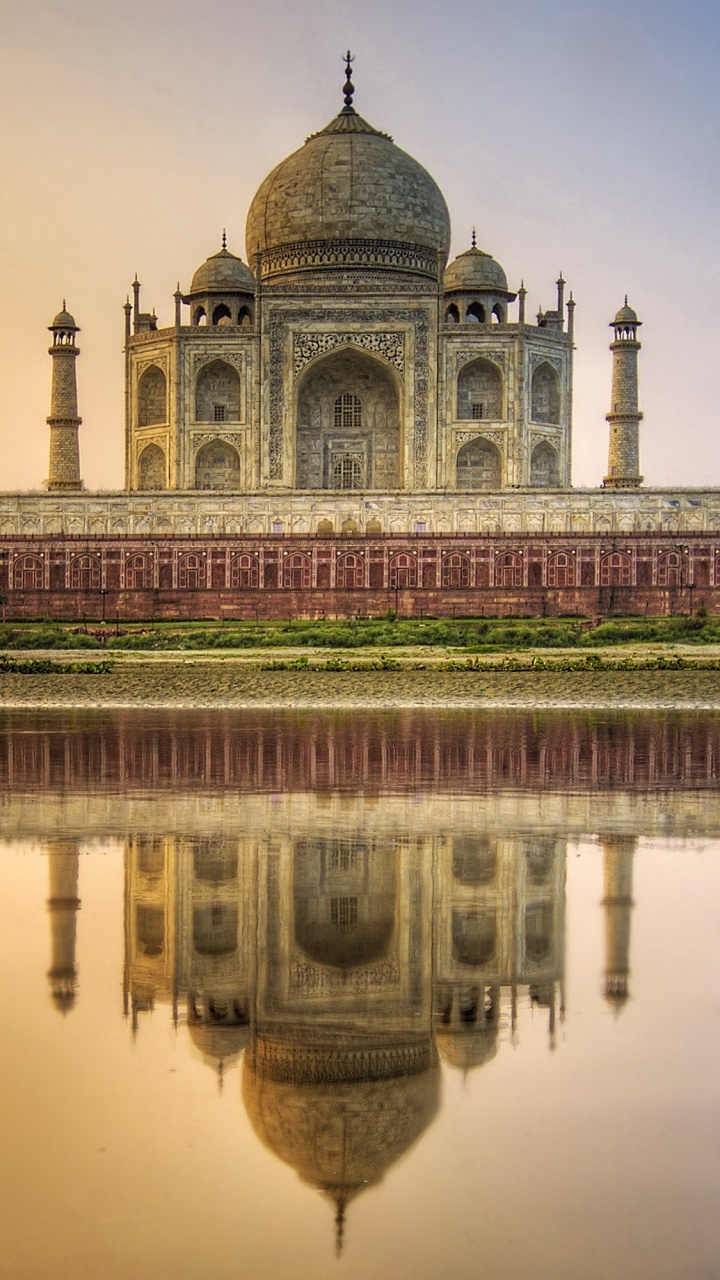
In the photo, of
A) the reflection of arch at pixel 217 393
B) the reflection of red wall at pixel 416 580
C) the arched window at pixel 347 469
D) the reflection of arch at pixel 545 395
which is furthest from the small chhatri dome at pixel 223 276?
the reflection of red wall at pixel 416 580

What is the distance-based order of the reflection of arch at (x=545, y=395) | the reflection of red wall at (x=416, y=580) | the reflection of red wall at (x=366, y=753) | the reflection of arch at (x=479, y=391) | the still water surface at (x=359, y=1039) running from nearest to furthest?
1. the still water surface at (x=359, y=1039)
2. the reflection of red wall at (x=366, y=753)
3. the reflection of red wall at (x=416, y=580)
4. the reflection of arch at (x=479, y=391)
5. the reflection of arch at (x=545, y=395)

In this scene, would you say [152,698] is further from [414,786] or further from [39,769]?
[414,786]

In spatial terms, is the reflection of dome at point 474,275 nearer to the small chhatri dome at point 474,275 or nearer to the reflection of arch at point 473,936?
the small chhatri dome at point 474,275

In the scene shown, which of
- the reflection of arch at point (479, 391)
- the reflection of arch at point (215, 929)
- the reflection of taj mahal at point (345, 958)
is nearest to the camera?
the reflection of taj mahal at point (345, 958)

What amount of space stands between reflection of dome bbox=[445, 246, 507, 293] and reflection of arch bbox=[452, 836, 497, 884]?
35032mm

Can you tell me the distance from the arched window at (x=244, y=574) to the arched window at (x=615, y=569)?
7216mm

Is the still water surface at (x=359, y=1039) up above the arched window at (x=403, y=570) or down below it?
below

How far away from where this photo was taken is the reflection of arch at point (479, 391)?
40.1 metres

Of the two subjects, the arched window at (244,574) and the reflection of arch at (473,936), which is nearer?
the reflection of arch at (473,936)

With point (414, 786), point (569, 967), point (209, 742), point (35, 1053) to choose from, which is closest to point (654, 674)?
point (209, 742)

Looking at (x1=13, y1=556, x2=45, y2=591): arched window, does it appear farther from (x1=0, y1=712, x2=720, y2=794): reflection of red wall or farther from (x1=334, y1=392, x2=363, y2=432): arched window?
(x1=0, y1=712, x2=720, y2=794): reflection of red wall

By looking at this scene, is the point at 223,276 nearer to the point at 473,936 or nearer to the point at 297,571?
the point at 297,571

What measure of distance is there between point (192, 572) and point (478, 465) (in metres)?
10.3

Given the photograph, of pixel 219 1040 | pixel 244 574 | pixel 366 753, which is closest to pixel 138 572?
pixel 244 574
